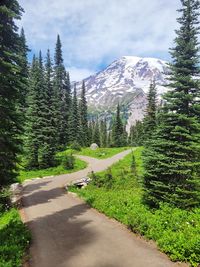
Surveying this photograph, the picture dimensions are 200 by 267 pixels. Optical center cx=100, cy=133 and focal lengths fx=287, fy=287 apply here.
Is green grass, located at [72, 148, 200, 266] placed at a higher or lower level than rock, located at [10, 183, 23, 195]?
higher

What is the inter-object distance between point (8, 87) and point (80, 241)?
1019cm

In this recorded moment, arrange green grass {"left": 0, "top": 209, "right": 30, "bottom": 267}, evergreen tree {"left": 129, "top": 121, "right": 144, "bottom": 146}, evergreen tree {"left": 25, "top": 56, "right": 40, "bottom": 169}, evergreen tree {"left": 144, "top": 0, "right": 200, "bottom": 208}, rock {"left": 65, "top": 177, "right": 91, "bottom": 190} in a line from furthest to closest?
1. evergreen tree {"left": 129, "top": 121, "right": 144, "bottom": 146}
2. evergreen tree {"left": 25, "top": 56, "right": 40, "bottom": 169}
3. rock {"left": 65, "top": 177, "right": 91, "bottom": 190}
4. evergreen tree {"left": 144, "top": 0, "right": 200, "bottom": 208}
5. green grass {"left": 0, "top": 209, "right": 30, "bottom": 267}

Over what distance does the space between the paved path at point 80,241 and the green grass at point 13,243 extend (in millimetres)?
493

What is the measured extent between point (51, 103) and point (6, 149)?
26532 millimetres

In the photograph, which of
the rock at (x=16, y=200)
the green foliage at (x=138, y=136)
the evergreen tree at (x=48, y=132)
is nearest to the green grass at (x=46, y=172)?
the evergreen tree at (x=48, y=132)

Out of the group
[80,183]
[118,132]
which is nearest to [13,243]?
[80,183]

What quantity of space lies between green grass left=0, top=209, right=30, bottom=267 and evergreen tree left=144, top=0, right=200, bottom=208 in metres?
7.87

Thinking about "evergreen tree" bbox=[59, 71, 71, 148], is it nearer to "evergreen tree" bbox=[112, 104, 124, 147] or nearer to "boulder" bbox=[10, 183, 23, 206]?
"evergreen tree" bbox=[112, 104, 124, 147]

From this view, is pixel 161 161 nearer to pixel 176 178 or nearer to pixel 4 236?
pixel 176 178

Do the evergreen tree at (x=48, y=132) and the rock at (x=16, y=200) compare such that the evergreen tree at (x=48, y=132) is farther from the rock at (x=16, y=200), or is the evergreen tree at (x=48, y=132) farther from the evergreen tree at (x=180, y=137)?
the evergreen tree at (x=180, y=137)

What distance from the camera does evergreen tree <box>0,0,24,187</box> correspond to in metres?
17.3

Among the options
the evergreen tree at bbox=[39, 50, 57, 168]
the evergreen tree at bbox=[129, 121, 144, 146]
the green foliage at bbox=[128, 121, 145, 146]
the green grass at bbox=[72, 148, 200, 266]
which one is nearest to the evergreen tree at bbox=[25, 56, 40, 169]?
the evergreen tree at bbox=[39, 50, 57, 168]

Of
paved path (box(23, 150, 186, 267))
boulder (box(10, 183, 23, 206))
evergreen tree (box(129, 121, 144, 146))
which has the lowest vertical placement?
boulder (box(10, 183, 23, 206))

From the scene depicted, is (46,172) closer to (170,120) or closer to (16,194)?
(16,194)
